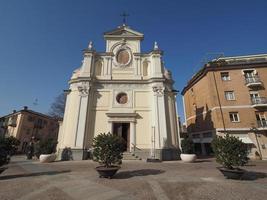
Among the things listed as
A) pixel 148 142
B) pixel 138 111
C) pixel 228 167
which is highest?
pixel 138 111

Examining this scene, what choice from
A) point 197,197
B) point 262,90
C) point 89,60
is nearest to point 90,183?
point 197,197

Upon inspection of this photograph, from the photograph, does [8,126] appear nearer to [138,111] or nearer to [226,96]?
[138,111]

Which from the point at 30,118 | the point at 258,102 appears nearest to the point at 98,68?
the point at 258,102

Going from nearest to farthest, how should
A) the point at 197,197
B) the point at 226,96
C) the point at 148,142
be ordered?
the point at 197,197 → the point at 148,142 → the point at 226,96

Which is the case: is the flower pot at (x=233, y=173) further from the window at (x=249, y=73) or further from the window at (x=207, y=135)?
the window at (x=249, y=73)

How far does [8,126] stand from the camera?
3475cm

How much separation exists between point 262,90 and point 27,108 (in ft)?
144

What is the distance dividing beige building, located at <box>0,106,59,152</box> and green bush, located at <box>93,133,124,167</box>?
31.0 metres

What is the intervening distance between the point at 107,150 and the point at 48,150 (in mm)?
9948

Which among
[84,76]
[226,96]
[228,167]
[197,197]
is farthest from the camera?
[226,96]

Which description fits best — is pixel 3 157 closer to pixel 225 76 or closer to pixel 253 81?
pixel 225 76

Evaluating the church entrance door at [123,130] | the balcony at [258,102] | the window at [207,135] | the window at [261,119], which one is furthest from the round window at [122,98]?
the window at [261,119]

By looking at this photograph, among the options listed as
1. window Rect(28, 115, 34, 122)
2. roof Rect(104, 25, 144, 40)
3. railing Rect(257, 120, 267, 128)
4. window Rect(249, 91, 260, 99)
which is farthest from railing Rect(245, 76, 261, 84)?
window Rect(28, 115, 34, 122)

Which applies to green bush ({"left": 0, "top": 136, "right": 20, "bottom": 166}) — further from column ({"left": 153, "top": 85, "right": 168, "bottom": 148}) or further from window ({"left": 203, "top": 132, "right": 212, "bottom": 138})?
window ({"left": 203, "top": 132, "right": 212, "bottom": 138})
